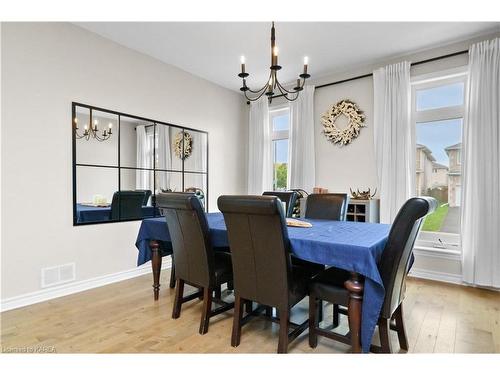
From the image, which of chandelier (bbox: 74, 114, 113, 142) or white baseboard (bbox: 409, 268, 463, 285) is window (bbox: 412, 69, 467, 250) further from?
chandelier (bbox: 74, 114, 113, 142)

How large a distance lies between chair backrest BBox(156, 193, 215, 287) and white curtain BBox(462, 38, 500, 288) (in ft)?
9.27

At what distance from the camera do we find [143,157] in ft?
12.0

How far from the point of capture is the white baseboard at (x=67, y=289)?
2.55m

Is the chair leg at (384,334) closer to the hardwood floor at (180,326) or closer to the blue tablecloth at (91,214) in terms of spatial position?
the hardwood floor at (180,326)

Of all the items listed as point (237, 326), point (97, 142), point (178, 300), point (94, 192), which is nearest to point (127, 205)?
point (94, 192)

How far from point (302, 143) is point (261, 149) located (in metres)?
0.80

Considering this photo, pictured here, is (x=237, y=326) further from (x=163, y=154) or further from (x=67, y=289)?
(x=163, y=154)

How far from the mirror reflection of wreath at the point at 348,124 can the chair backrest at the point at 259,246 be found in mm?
2783

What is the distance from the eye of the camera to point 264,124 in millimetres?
4875

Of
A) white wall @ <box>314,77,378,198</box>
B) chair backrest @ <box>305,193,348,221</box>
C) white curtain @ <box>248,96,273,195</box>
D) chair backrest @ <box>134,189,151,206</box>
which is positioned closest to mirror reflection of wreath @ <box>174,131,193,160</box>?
chair backrest @ <box>134,189,151,206</box>
